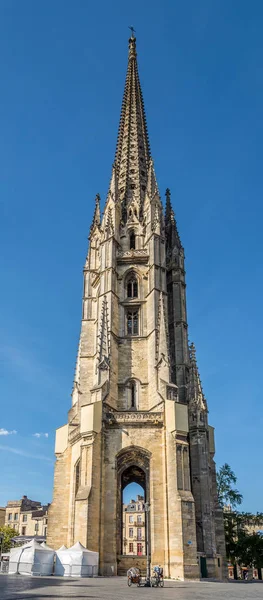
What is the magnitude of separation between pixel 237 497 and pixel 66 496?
18.7 metres

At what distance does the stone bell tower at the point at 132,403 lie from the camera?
2605 centimetres

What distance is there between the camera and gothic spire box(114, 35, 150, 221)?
1741 inches

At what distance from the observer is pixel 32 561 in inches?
910

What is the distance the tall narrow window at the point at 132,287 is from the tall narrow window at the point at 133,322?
51.8 inches

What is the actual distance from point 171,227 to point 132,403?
1786cm

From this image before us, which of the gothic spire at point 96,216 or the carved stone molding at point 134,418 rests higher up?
the gothic spire at point 96,216

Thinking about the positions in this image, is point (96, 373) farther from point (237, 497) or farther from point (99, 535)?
point (237, 497)

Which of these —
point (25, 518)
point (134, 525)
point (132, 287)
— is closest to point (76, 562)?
point (132, 287)

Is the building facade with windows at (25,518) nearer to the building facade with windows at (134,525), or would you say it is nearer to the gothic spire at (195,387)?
the building facade with windows at (134,525)

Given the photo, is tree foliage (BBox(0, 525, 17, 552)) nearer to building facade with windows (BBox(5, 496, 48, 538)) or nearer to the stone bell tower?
building facade with windows (BBox(5, 496, 48, 538))

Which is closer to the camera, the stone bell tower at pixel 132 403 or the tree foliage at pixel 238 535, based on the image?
the stone bell tower at pixel 132 403

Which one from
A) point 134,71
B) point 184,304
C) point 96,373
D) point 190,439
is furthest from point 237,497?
point 134,71

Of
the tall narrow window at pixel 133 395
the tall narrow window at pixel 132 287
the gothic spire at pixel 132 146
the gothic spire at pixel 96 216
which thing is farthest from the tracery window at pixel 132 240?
the tall narrow window at pixel 133 395

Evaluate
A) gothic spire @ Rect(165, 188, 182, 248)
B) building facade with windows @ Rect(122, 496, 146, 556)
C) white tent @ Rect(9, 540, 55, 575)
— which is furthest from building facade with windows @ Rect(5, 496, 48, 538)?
white tent @ Rect(9, 540, 55, 575)
